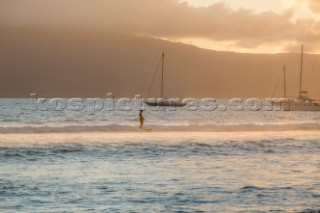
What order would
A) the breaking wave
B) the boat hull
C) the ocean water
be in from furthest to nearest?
1. the boat hull
2. the breaking wave
3. the ocean water

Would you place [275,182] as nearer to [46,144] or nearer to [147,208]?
[147,208]

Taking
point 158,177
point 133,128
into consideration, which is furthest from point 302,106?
point 158,177

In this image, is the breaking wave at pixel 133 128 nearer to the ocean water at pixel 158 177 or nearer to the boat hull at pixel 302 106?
the ocean water at pixel 158 177

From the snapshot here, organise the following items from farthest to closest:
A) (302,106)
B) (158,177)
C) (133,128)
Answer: (302,106), (133,128), (158,177)

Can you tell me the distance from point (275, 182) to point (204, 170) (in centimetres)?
377

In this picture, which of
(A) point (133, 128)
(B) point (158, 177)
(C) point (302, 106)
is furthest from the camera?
(C) point (302, 106)

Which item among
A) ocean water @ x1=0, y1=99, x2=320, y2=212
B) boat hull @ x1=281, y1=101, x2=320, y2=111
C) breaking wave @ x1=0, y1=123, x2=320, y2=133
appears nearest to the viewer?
ocean water @ x1=0, y1=99, x2=320, y2=212

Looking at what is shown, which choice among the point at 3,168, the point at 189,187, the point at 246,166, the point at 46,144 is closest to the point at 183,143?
the point at 46,144

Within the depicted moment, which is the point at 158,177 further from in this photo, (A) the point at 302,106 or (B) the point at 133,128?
(A) the point at 302,106

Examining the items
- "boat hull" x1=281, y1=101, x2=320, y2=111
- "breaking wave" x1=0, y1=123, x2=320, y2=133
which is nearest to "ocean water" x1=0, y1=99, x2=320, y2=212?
"breaking wave" x1=0, y1=123, x2=320, y2=133

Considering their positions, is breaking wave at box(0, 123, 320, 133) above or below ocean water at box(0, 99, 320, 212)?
below

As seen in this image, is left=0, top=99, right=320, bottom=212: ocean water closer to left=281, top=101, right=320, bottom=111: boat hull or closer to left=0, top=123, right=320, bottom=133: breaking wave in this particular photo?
left=0, top=123, right=320, bottom=133: breaking wave

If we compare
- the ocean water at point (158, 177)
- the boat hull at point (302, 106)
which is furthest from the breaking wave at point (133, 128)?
the boat hull at point (302, 106)

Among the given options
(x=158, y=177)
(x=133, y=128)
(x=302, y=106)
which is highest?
(x=158, y=177)
